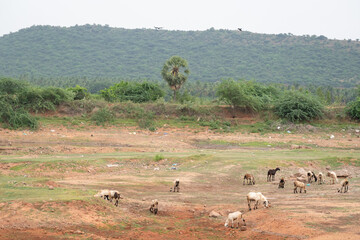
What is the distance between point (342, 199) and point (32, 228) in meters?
12.8

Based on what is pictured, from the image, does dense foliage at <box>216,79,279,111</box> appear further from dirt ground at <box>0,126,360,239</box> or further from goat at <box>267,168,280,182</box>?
goat at <box>267,168,280,182</box>

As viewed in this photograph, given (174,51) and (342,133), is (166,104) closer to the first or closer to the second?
(342,133)

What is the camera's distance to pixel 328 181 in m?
25.3

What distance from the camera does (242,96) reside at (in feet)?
174

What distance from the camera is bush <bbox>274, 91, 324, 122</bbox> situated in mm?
52031

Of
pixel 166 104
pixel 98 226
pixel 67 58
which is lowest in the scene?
pixel 98 226

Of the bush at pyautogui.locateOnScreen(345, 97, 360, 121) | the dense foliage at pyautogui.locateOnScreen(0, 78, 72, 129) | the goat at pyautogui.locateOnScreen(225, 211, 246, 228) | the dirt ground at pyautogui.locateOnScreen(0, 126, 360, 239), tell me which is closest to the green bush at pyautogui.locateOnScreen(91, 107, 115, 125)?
the dense foliage at pyautogui.locateOnScreen(0, 78, 72, 129)

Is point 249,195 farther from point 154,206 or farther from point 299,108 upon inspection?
point 299,108

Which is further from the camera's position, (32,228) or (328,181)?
(328,181)

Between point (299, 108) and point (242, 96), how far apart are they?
23.6ft

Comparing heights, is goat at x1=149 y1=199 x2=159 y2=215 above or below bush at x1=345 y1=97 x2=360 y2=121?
below

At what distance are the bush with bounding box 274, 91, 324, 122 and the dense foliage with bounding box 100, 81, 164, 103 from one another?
18222 millimetres

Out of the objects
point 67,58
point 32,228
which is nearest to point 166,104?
point 32,228

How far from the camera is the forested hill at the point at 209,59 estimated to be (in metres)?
159
